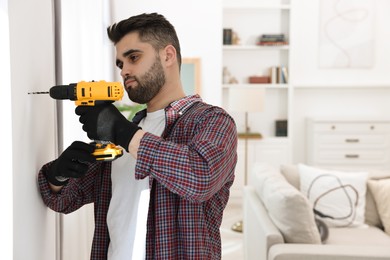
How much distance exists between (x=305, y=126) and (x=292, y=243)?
13.1 feet

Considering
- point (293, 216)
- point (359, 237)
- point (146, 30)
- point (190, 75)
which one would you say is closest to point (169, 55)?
point (146, 30)

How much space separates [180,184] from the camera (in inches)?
49.1

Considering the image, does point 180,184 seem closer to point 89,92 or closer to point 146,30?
point 89,92

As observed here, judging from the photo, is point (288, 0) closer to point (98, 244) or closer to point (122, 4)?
point (122, 4)

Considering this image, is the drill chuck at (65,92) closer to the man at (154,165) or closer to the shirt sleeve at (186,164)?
the man at (154,165)

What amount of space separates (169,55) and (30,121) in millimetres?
430

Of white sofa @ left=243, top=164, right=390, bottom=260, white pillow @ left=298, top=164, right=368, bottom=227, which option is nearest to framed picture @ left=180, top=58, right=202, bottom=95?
white sofa @ left=243, top=164, right=390, bottom=260

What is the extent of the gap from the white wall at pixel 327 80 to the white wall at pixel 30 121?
17.4 feet

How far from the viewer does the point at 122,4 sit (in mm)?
5617

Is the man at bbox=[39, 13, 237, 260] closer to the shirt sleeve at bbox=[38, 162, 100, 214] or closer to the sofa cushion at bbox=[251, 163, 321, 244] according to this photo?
the shirt sleeve at bbox=[38, 162, 100, 214]

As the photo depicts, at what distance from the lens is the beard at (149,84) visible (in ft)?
4.82

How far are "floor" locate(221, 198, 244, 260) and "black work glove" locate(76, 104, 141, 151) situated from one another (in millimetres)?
3227

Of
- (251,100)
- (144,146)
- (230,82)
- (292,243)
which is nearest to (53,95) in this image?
(144,146)

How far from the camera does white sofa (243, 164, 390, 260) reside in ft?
8.34
